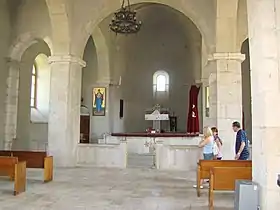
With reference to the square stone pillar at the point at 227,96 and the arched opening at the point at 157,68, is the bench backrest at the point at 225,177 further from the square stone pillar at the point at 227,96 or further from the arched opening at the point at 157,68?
the arched opening at the point at 157,68

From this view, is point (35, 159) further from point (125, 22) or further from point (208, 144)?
point (125, 22)

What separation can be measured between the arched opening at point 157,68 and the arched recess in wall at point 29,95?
14.8 ft

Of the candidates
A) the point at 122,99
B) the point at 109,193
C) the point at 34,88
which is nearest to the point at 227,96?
the point at 109,193

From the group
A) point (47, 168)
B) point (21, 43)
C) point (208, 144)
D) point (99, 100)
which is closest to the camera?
point (208, 144)

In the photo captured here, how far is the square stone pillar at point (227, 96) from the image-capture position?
9898 millimetres

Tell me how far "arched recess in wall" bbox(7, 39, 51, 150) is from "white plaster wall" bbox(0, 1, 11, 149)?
0.27 metres

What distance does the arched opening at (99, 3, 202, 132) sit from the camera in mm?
20078

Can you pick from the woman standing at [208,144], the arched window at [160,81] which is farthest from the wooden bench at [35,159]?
the arched window at [160,81]

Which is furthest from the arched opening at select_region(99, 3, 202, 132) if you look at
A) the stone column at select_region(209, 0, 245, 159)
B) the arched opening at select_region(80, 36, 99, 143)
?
the stone column at select_region(209, 0, 245, 159)

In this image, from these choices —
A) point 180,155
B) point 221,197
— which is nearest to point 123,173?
point 180,155

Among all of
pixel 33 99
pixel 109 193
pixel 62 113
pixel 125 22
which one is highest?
pixel 125 22

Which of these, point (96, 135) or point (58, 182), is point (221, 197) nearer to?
point (58, 182)

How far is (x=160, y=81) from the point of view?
21266 millimetres

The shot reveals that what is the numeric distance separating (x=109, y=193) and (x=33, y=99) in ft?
36.7
